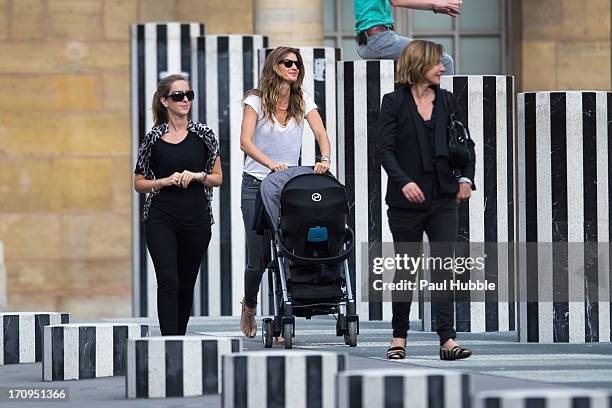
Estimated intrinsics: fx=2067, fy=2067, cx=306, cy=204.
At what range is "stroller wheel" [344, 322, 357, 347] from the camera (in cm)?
1153

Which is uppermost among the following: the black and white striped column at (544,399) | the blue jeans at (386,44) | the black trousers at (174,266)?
the blue jeans at (386,44)

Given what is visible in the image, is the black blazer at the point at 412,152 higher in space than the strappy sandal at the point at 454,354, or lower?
higher

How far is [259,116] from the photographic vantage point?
11883mm

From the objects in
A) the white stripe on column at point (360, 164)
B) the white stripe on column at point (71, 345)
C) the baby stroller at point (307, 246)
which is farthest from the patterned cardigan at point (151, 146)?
the white stripe on column at point (360, 164)

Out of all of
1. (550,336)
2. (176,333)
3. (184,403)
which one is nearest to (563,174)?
(550,336)

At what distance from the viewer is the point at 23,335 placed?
1214cm

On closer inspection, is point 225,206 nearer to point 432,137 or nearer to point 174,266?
point 174,266

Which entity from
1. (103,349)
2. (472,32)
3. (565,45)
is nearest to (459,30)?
(472,32)

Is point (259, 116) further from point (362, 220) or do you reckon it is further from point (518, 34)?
point (518, 34)

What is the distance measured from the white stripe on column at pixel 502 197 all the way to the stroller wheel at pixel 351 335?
7.07 ft

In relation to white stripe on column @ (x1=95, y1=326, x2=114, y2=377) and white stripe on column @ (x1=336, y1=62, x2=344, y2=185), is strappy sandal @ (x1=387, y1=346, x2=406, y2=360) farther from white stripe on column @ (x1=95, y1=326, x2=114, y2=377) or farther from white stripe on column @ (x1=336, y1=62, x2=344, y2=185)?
white stripe on column @ (x1=336, y1=62, x2=344, y2=185)

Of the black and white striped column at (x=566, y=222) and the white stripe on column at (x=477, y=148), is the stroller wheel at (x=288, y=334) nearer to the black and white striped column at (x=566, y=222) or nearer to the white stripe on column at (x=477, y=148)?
the black and white striped column at (x=566, y=222)

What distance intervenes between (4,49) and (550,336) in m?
8.86

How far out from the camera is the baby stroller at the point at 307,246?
11.3 metres
